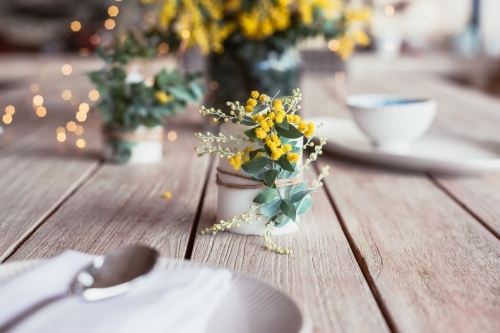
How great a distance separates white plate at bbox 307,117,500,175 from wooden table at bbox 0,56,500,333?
0.06 feet

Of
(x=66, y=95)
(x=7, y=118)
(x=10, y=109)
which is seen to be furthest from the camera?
(x=66, y=95)

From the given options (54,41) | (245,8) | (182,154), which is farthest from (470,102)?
(54,41)

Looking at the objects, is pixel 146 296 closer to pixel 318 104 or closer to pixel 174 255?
pixel 174 255

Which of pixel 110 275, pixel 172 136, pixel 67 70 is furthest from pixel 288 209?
pixel 67 70

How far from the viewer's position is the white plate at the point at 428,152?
0.90 metres

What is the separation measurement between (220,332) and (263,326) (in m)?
0.03

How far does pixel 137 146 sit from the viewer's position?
97 cm

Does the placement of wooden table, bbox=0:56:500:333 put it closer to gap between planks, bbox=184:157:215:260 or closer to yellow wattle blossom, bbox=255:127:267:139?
gap between planks, bbox=184:157:215:260

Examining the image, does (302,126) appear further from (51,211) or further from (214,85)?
(214,85)

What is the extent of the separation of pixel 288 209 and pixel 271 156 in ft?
0.20

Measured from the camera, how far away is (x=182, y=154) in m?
1.06

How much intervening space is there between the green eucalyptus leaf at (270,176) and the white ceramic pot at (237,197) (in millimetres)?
24

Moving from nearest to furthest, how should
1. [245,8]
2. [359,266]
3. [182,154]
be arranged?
[359,266] → [182,154] → [245,8]

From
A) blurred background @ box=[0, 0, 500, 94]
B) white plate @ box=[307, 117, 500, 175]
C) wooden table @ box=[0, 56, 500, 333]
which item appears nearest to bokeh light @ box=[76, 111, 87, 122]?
wooden table @ box=[0, 56, 500, 333]
